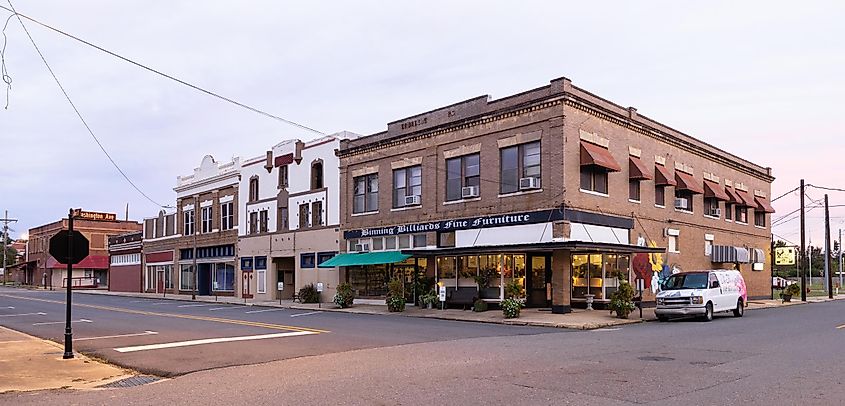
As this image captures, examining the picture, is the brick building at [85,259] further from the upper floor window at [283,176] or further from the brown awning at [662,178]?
the brown awning at [662,178]

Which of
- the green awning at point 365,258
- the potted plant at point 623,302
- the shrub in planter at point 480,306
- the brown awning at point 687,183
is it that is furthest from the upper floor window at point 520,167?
the brown awning at point 687,183

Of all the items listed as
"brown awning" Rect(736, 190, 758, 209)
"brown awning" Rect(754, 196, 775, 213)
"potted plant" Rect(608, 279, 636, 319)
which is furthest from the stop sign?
"brown awning" Rect(754, 196, 775, 213)

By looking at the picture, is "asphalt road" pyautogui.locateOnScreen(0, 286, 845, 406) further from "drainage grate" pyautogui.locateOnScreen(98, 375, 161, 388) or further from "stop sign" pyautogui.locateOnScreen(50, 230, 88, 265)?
"stop sign" pyautogui.locateOnScreen(50, 230, 88, 265)

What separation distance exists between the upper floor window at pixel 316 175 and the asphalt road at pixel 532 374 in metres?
24.3

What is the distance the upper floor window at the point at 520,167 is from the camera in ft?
96.3

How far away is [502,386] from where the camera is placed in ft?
35.5

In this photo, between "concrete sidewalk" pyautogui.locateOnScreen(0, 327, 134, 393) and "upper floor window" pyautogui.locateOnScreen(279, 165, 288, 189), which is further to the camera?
"upper floor window" pyautogui.locateOnScreen(279, 165, 288, 189)

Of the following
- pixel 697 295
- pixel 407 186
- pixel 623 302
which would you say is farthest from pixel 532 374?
pixel 407 186

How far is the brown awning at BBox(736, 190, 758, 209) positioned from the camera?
42.7 m

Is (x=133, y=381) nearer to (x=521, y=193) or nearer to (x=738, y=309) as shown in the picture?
(x=521, y=193)

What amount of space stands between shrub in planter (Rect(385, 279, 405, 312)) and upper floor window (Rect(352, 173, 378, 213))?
21.2 ft

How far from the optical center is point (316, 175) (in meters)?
42.8

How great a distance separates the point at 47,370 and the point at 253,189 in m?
35.2

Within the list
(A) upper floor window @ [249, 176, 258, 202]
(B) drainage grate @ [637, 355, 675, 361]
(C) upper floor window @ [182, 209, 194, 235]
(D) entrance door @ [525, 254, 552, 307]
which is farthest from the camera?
(C) upper floor window @ [182, 209, 194, 235]
